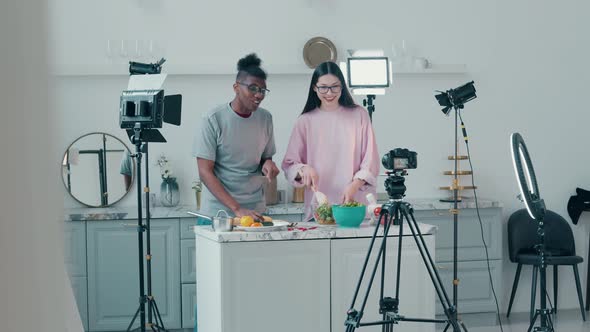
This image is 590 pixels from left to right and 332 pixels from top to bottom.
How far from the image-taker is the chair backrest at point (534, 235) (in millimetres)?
5391

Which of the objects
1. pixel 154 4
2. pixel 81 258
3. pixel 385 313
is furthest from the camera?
pixel 154 4

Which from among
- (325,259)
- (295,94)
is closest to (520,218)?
(295,94)

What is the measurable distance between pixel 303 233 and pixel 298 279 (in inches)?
7.8

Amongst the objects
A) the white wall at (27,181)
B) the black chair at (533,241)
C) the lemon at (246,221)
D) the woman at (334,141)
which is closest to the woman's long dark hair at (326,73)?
the woman at (334,141)

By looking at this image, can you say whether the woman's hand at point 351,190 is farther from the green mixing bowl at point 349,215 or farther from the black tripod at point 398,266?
the black tripod at point 398,266

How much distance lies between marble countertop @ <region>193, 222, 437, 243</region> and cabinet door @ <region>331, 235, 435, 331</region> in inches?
1.2

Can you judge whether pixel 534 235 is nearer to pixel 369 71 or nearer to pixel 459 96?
pixel 459 96

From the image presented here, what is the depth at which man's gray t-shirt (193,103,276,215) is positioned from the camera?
3580 millimetres

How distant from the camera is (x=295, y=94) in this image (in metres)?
5.51

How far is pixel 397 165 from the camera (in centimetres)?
316

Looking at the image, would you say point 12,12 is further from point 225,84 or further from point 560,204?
point 560,204

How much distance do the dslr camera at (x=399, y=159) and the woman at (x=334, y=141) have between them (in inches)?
18.2

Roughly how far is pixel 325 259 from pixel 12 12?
3.17 metres

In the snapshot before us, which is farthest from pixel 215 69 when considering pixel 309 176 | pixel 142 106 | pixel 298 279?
pixel 298 279
